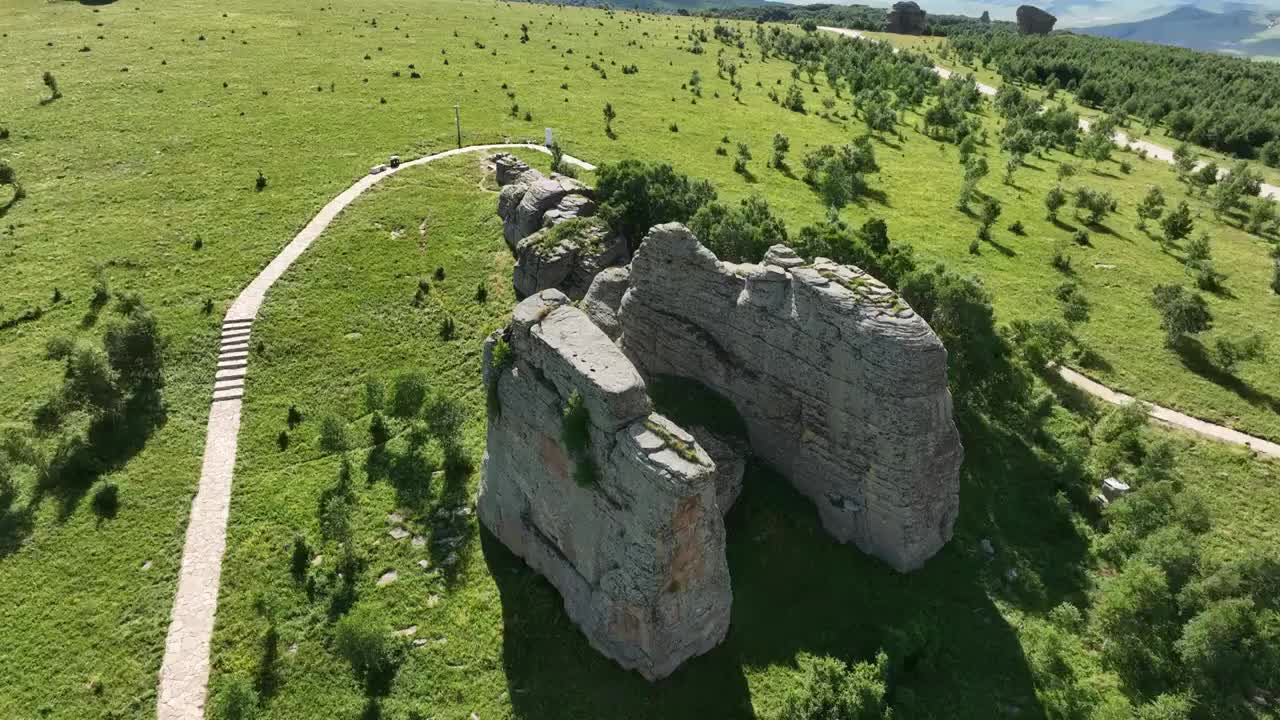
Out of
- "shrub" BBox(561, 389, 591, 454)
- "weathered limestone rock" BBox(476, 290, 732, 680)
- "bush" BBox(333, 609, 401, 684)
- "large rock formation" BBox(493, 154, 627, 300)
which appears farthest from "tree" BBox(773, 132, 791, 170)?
"bush" BBox(333, 609, 401, 684)

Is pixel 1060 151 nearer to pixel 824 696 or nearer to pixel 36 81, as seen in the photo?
pixel 824 696

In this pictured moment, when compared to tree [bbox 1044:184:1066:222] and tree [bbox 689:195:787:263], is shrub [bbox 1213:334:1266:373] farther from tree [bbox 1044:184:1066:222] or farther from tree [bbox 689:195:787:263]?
tree [bbox 689:195:787:263]

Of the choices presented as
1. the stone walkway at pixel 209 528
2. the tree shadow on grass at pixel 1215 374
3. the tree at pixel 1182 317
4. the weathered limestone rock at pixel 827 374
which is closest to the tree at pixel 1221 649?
the weathered limestone rock at pixel 827 374

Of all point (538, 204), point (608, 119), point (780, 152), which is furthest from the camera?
point (608, 119)

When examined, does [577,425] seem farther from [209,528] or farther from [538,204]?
[538,204]

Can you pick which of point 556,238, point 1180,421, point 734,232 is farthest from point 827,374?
point 1180,421
